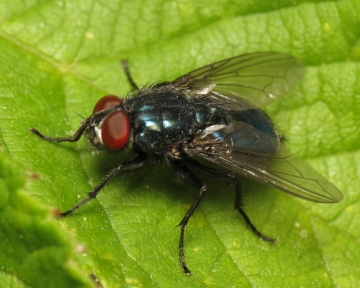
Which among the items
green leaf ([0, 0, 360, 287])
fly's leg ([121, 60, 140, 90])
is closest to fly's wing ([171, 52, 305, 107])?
green leaf ([0, 0, 360, 287])

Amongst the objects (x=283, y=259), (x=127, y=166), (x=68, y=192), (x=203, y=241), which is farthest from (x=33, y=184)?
(x=283, y=259)

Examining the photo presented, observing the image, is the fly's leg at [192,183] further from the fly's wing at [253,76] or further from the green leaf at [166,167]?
the fly's wing at [253,76]

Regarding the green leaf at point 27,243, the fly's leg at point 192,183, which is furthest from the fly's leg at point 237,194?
the green leaf at point 27,243

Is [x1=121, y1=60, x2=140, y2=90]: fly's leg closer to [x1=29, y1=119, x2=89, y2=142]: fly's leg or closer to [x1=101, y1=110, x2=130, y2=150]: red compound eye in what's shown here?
[x1=29, y1=119, x2=89, y2=142]: fly's leg

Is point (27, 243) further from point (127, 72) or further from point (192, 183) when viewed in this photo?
point (127, 72)

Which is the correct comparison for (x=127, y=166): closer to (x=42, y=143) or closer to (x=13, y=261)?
(x=42, y=143)

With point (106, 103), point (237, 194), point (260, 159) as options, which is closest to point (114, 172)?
point (106, 103)
